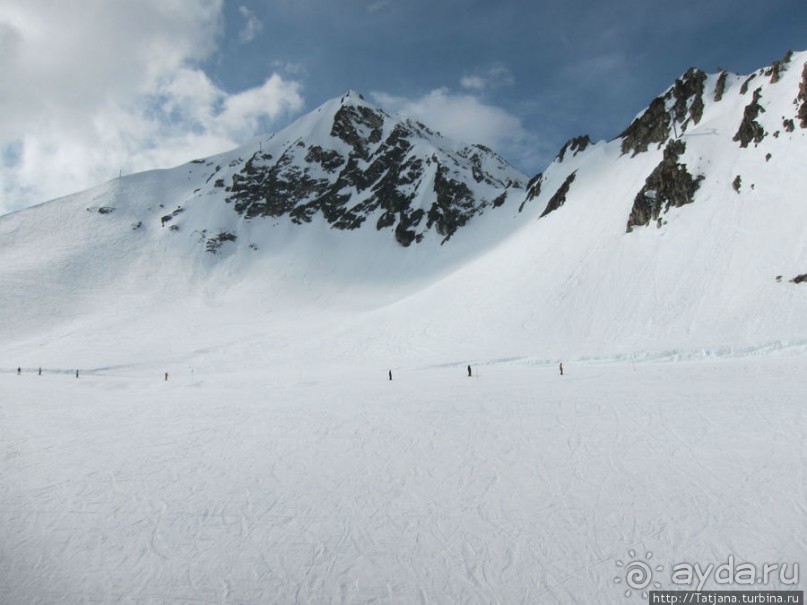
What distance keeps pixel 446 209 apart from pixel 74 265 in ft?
215

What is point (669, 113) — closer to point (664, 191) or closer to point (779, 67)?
point (779, 67)

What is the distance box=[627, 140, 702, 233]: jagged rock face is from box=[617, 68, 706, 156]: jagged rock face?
10.8m

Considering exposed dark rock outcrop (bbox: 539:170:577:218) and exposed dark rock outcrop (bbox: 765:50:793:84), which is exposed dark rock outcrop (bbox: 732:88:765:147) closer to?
exposed dark rock outcrop (bbox: 765:50:793:84)

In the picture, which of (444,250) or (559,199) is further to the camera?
(444,250)

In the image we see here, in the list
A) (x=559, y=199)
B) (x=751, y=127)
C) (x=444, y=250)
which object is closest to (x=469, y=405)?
(x=751, y=127)

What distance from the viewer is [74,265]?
70.6m

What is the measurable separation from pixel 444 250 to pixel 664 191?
3507 centimetres

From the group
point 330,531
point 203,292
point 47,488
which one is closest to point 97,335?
point 203,292

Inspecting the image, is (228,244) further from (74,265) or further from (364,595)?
(364,595)

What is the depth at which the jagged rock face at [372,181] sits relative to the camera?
78.7 metres

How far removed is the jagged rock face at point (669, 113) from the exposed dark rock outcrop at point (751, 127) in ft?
26.1

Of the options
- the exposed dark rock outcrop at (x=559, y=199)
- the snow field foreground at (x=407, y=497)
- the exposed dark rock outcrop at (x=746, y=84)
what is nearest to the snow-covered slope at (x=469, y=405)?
the snow field foreground at (x=407, y=497)

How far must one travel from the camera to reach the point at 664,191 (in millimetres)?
36438

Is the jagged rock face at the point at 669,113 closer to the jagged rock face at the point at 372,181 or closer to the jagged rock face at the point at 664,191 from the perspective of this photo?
the jagged rock face at the point at 664,191
